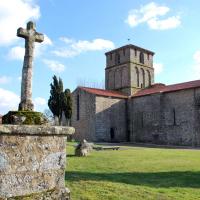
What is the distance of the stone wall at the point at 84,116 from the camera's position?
37166mm

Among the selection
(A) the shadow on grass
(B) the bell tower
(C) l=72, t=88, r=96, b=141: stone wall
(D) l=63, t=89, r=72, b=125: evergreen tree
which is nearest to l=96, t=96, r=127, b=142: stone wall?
(C) l=72, t=88, r=96, b=141: stone wall

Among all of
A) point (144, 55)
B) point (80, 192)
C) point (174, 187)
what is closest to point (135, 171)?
point (174, 187)

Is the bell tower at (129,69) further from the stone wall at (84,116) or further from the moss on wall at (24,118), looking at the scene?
the moss on wall at (24,118)

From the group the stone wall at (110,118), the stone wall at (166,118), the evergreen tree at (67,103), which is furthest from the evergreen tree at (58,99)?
the stone wall at (166,118)

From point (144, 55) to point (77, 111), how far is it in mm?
13337

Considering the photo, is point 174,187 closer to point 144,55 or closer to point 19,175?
point 19,175

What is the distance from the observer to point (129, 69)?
142 feet

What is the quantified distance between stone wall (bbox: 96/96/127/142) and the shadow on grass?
25885 millimetres

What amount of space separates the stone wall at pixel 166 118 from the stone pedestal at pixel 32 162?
2985cm

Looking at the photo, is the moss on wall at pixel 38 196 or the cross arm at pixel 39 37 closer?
the moss on wall at pixel 38 196

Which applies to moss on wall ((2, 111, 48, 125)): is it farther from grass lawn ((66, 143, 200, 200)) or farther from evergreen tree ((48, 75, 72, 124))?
evergreen tree ((48, 75, 72, 124))

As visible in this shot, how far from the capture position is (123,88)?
43.6 metres

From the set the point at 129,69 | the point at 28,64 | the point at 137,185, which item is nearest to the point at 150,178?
the point at 137,185

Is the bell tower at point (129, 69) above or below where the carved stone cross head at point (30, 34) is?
above
